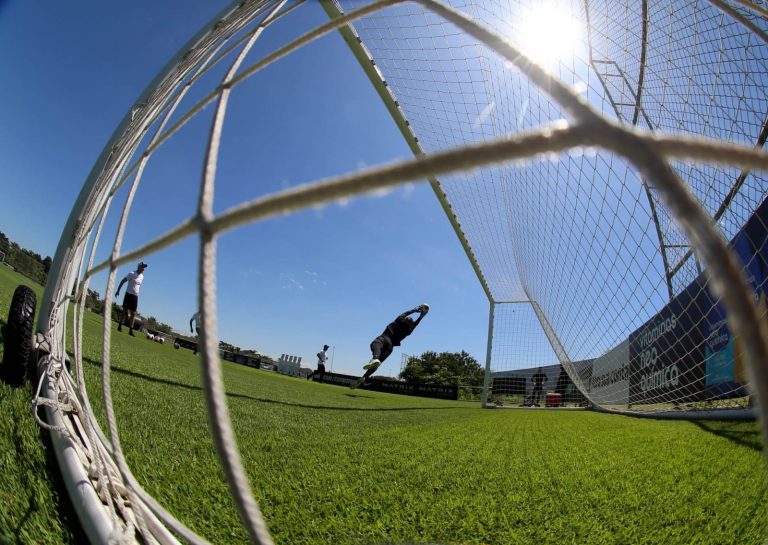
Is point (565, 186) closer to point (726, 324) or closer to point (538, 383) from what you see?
point (726, 324)

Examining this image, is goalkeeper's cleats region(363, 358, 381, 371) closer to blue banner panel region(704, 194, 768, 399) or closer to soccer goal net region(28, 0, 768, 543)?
soccer goal net region(28, 0, 768, 543)

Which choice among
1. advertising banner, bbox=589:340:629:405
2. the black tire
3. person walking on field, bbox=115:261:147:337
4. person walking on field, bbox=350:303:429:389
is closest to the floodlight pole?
person walking on field, bbox=350:303:429:389

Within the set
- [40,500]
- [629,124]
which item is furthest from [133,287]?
[629,124]

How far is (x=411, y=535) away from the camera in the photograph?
1.08 m

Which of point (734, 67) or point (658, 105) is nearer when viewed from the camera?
point (734, 67)

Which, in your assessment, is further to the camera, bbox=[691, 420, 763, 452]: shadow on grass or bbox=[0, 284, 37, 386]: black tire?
bbox=[691, 420, 763, 452]: shadow on grass

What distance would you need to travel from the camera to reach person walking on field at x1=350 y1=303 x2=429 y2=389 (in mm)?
7492

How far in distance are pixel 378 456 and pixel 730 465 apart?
1.81m

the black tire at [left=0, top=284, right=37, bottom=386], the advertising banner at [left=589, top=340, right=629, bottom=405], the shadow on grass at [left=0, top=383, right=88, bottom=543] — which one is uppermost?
the advertising banner at [left=589, top=340, right=629, bottom=405]

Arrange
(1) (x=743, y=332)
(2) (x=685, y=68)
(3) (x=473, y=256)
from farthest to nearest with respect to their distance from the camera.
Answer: (3) (x=473, y=256), (2) (x=685, y=68), (1) (x=743, y=332)

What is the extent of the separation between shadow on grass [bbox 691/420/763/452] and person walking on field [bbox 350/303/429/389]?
5204 mm

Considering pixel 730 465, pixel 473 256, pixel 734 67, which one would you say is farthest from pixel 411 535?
pixel 473 256

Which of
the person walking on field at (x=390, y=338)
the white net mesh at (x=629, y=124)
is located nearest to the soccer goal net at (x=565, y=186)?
the white net mesh at (x=629, y=124)

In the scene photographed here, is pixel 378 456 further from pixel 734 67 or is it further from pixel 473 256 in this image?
pixel 473 256
